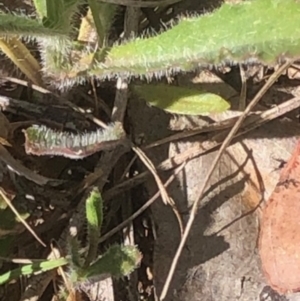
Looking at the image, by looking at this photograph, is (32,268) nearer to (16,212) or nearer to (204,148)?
→ (16,212)

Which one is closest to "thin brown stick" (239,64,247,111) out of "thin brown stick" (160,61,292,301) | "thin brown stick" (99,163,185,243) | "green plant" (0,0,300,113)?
"thin brown stick" (160,61,292,301)

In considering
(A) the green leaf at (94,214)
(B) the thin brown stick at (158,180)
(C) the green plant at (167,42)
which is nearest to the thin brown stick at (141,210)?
(B) the thin brown stick at (158,180)

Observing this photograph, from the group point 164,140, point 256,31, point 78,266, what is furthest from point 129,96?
point 256,31

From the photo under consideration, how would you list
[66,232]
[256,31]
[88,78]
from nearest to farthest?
[256,31] → [88,78] → [66,232]

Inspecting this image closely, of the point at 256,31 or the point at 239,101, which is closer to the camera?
the point at 256,31

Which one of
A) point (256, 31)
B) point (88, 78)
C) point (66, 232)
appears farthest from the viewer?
point (66, 232)

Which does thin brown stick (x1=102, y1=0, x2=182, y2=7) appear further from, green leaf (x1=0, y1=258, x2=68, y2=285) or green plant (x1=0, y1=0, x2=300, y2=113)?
green leaf (x1=0, y1=258, x2=68, y2=285)

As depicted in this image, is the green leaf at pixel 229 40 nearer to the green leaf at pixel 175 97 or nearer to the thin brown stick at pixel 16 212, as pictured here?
the green leaf at pixel 175 97

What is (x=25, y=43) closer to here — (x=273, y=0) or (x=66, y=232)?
(x=66, y=232)

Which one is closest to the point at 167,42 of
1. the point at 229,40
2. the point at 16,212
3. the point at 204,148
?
the point at 229,40
